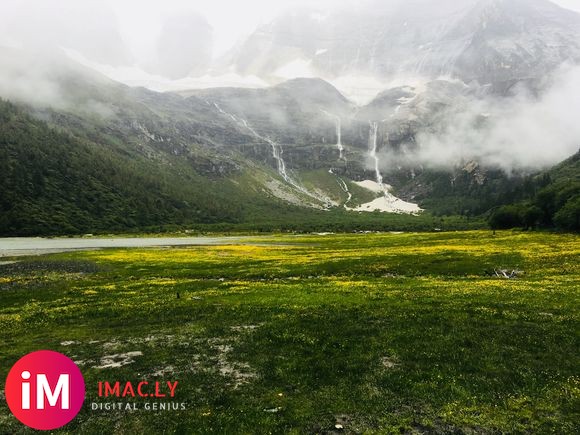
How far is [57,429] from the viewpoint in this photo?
16531mm

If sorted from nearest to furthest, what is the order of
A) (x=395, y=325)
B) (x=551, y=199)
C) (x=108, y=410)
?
1. (x=108, y=410)
2. (x=395, y=325)
3. (x=551, y=199)

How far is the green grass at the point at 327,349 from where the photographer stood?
1688 cm

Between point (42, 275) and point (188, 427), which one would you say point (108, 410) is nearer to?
point (188, 427)

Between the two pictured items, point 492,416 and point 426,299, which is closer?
point 492,416

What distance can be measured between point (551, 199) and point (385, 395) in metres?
184

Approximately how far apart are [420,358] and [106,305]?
32.7 meters

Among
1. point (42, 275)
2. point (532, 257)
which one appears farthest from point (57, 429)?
point (532, 257)

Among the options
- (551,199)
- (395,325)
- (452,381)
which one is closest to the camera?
(452,381)

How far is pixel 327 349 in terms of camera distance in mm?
25109

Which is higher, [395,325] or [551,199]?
[551,199]

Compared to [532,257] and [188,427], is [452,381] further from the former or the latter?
[532,257]

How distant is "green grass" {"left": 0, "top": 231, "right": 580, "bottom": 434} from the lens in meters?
16.9

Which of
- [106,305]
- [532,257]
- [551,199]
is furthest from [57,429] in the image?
[551,199]

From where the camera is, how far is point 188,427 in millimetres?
16203
